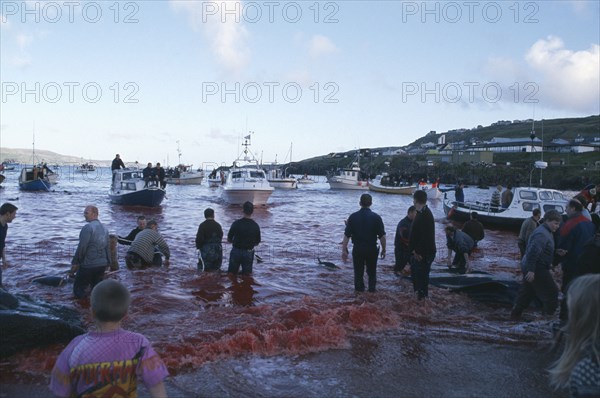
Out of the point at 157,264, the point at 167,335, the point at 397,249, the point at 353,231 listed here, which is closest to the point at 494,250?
the point at 397,249

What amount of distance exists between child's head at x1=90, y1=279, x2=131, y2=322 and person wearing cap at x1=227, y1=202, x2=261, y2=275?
639cm

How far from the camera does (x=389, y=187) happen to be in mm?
57000

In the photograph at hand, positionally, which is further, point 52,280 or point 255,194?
point 255,194

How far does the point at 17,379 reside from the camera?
17.4 feet

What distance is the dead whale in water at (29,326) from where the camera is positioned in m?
6.00

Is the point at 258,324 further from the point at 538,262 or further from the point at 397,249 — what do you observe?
the point at 397,249

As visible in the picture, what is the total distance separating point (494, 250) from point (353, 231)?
1029 cm

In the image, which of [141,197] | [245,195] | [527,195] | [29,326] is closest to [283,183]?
[245,195]

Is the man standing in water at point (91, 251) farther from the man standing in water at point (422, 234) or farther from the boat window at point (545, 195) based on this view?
the boat window at point (545, 195)

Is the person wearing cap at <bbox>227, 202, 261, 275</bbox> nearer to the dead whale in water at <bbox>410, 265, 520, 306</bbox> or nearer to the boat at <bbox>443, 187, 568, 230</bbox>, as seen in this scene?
the dead whale in water at <bbox>410, 265, 520, 306</bbox>

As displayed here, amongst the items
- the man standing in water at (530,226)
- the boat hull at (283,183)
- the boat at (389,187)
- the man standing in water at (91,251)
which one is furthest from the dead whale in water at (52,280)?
the boat hull at (283,183)

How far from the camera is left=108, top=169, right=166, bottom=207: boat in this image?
29.7 metres

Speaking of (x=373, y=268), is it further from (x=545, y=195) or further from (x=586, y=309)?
(x=545, y=195)

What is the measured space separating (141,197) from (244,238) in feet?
71.7
